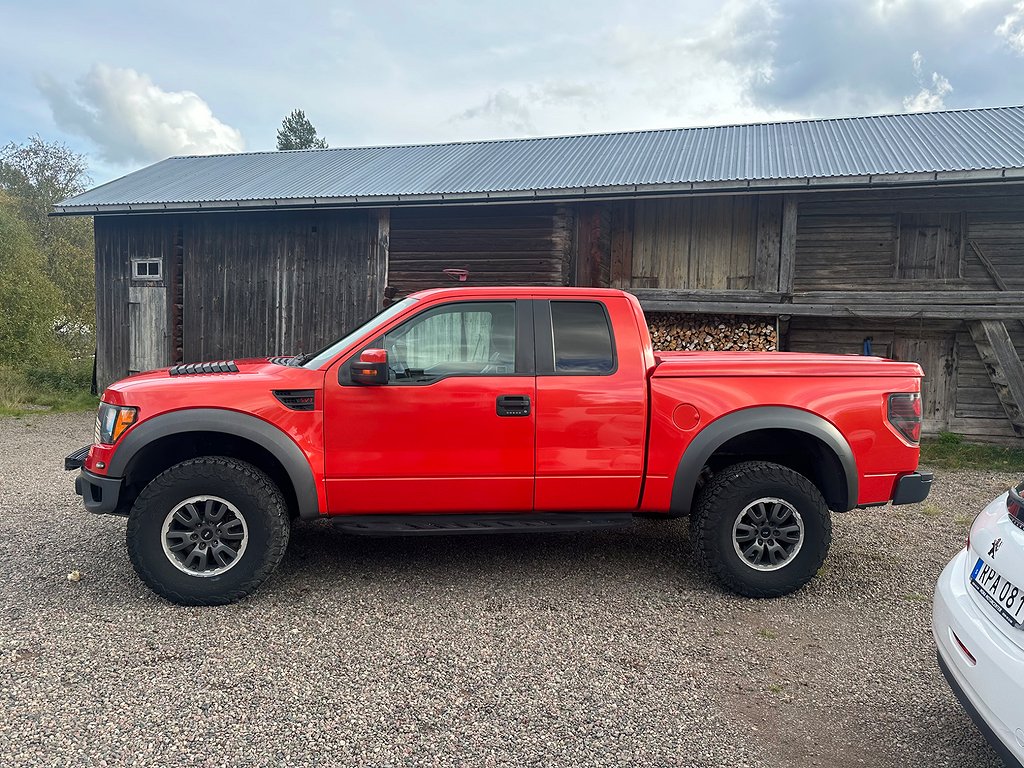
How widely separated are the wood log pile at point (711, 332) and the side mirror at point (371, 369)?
268 inches

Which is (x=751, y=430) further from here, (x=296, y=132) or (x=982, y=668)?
(x=296, y=132)

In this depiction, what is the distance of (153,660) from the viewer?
127 inches

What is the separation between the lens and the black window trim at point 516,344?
3920 mm

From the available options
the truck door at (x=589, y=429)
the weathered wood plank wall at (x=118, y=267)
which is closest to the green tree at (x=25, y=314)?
the weathered wood plank wall at (x=118, y=267)

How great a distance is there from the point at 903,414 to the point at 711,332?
20.1 feet

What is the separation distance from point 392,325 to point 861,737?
10.3 feet

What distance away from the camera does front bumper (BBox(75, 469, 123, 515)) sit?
3.78 meters

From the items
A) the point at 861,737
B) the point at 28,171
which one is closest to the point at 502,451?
the point at 861,737

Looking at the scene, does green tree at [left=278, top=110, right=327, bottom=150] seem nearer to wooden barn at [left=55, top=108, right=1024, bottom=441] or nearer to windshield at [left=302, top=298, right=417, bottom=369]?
wooden barn at [left=55, top=108, right=1024, bottom=441]

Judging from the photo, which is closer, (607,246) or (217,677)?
(217,677)

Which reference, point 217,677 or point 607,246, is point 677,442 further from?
point 607,246

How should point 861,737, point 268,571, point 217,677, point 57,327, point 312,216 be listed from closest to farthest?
point 861,737 → point 217,677 → point 268,571 → point 312,216 → point 57,327

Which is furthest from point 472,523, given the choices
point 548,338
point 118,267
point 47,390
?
point 47,390

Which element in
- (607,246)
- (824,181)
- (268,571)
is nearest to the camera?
(268,571)
